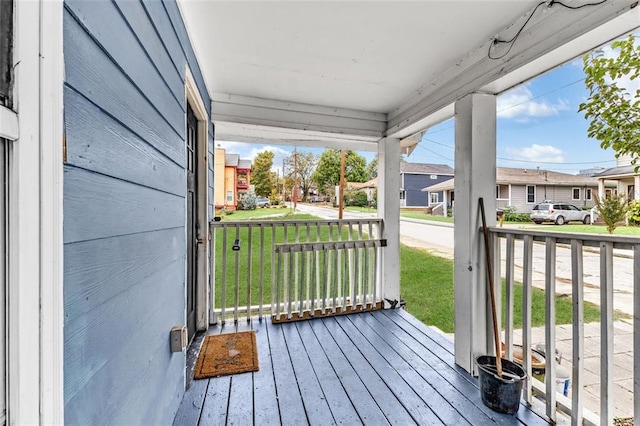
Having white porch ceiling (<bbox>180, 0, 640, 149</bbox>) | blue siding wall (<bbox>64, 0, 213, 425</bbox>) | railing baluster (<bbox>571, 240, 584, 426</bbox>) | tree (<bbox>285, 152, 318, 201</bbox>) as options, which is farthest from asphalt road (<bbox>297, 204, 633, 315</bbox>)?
blue siding wall (<bbox>64, 0, 213, 425</bbox>)

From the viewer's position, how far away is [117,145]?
36.2 inches

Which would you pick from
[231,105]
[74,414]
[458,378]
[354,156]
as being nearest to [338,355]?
[458,378]

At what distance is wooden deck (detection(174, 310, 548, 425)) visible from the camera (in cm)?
168

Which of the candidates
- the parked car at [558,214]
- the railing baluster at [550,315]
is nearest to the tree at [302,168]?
the parked car at [558,214]

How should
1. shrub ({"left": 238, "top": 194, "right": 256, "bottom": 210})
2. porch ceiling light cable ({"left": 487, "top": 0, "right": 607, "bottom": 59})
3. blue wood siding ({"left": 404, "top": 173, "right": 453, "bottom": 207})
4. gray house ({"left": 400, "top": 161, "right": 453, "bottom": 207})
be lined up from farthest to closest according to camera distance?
1. blue wood siding ({"left": 404, "top": 173, "right": 453, "bottom": 207})
2. gray house ({"left": 400, "top": 161, "right": 453, "bottom": 207})
3. shrub ({"left": 238, "top": 194, "right": 256, "bottom": 210})
4. porch ceiling light cable ({"left": 487, "top": 0, "right": 607, "bottom": 59})

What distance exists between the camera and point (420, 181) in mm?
6754

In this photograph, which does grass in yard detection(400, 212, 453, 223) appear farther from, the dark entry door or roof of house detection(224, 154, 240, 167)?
the dark entry door

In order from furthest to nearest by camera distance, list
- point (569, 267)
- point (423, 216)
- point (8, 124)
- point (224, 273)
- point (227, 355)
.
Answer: point (423, 216)
point (224, 273)
point (227, 355)
point (569, 267)
point (8, 124)

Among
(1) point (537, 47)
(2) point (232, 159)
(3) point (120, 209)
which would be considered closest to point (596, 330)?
(1) point (537, 47)

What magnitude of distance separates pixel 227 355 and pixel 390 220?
2.25 metres

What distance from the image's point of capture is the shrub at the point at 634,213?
1438 mm

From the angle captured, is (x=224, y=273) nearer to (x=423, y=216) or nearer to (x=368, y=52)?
(x=368, y=52)

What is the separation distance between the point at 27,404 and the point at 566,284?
4.12m

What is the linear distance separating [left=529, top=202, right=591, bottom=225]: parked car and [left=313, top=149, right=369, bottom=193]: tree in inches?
138
